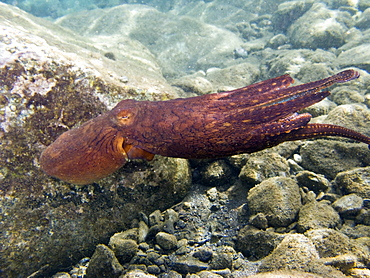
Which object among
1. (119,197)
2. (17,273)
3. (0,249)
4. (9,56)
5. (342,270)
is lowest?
(17,273)

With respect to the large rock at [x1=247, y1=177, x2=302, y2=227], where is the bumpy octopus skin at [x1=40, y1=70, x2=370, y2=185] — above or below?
above

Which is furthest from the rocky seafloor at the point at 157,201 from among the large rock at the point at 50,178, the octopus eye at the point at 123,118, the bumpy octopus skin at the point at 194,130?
the octopus eye at the point at 123,118

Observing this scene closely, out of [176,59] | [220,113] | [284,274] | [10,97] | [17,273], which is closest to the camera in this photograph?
[284,274]

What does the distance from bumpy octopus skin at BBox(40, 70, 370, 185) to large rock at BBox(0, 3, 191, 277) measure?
1.50ft

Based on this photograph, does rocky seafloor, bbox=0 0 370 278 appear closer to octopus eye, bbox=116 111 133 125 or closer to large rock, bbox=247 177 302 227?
large rock, bbox=247 177 302 227

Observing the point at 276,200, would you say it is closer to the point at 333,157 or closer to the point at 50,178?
the point at 333,157

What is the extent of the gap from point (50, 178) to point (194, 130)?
2.01 meters

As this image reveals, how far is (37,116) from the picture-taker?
114 inches

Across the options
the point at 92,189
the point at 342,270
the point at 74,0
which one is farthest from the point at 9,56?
the point at 74,0

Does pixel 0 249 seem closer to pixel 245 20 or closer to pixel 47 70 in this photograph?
pixel 47 70

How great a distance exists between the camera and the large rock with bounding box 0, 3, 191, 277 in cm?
266

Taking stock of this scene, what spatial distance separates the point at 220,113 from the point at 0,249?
9.96 ft

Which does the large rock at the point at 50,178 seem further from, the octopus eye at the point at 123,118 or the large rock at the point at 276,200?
the large rock at the point at 276,200

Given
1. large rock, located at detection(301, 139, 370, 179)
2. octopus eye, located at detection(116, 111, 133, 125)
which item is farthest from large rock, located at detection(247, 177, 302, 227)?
octopus eye, located at detection(116, 111, 133, 125)
